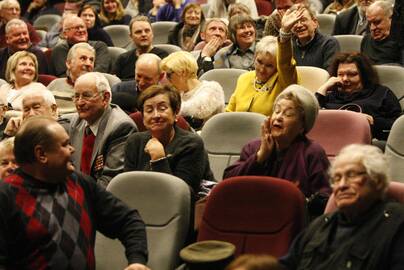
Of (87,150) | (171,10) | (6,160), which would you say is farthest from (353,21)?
(6,160)

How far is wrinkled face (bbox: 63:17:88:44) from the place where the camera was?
6949mm

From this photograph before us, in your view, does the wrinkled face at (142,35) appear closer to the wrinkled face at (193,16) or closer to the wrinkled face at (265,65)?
the wrinkled face at (193,16)

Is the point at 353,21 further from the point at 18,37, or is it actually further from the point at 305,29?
the point at 18,37

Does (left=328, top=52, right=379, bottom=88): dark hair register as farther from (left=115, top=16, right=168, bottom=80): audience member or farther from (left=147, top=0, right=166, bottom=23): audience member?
(left=147, top=0, right=166, bottom=23): audience member

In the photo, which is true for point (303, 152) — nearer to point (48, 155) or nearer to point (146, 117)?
point (146, 117)

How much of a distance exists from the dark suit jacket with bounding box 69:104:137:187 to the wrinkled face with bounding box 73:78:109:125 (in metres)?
0.04

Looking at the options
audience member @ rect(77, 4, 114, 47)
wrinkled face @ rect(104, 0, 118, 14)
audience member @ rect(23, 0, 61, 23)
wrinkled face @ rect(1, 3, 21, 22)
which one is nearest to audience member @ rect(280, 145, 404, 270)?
audience member @ rect(77, 4, 114, 47)

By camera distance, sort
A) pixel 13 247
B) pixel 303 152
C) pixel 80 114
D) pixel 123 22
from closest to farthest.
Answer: pixel 13 247 → pixel 303 152 → pixel 80 114 → pixel 123 22

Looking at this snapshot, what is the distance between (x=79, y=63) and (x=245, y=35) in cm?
112

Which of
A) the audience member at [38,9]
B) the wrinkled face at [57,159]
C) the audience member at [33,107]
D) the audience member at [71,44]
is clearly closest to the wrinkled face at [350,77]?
the audience member at [33,107]

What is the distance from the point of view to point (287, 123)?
12.5 feet

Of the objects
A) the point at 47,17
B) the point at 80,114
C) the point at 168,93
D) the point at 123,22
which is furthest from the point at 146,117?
the point at 47,17

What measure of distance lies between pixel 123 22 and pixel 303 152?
16.2 ft

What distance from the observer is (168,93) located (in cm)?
423
